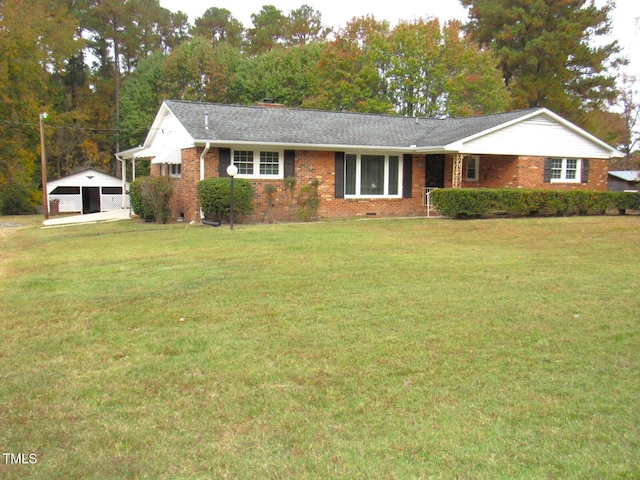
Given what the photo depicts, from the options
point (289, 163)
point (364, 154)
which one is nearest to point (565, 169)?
point (364, 154)

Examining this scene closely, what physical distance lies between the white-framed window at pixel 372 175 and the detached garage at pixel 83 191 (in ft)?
57.5

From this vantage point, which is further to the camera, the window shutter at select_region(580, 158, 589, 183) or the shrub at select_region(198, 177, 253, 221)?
the window shutter at select_region(580, 158, 589, 183)

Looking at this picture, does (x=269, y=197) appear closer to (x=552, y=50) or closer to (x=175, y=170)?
(x=175, y=170)

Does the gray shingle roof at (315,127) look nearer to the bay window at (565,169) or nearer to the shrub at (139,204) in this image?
the bay window at (565,169)

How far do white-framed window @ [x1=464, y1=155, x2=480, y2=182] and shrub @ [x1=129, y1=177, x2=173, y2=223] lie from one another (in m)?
11.2

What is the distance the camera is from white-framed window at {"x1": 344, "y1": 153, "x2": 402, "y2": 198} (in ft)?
64.6

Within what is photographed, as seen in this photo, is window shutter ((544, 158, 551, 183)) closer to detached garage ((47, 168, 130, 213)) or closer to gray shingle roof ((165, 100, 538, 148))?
gray shingle roof ((165, 100, 538, 148))

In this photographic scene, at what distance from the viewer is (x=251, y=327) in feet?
18.4

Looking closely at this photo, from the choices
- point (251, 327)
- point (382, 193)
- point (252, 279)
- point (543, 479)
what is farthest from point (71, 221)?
point (543, 479)

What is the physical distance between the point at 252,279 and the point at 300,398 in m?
4.10

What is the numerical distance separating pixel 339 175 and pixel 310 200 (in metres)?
1.62

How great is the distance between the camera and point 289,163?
18484 millimetres

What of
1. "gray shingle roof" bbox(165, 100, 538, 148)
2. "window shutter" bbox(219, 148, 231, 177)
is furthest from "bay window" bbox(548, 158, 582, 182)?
"window shutter" bbox(219, 148, 231, 177)

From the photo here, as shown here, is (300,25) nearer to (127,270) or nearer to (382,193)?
(382,193)
